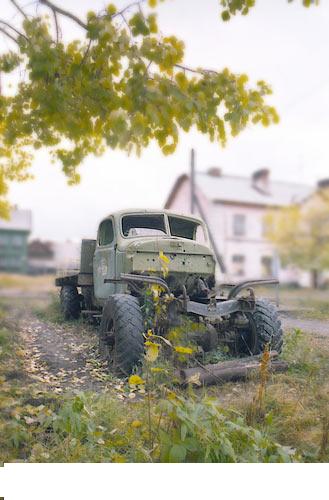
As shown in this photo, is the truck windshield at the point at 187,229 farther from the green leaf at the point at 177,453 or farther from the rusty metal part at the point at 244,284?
the green leaf at the point at 177,453

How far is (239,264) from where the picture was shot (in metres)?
3.19

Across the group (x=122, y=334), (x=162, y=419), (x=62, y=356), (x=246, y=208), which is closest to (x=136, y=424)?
(x=162, y=419)

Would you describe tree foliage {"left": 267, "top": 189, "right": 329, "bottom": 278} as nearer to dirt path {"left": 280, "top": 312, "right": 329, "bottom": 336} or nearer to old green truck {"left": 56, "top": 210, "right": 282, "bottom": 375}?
old green truck {"left": 56, "top": 210, "right": 282, "bottom": 375}

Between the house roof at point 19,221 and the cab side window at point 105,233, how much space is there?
567 millimetres

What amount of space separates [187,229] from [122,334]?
90 cm

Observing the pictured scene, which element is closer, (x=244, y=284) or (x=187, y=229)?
(x=244, y=284)

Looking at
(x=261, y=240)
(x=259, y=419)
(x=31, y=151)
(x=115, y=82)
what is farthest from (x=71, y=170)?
(x=259, y=419)

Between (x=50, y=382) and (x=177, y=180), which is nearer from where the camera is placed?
(x=50, y=382)

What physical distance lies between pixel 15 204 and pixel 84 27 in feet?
3.71

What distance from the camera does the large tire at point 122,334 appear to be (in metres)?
2.96

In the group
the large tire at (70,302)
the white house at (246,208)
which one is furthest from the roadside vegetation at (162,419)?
the white house at (246,208)

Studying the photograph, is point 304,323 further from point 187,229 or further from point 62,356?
point 62,356
